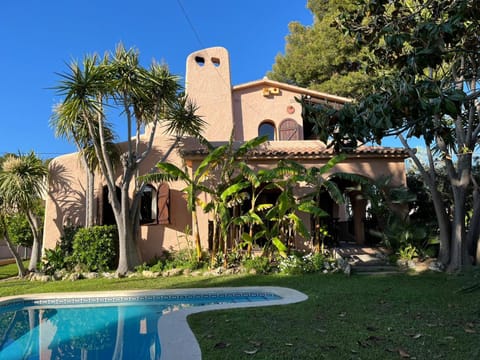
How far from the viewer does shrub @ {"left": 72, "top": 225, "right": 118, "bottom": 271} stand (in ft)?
42.1

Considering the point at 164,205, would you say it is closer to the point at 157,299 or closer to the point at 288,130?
the point at 157,299

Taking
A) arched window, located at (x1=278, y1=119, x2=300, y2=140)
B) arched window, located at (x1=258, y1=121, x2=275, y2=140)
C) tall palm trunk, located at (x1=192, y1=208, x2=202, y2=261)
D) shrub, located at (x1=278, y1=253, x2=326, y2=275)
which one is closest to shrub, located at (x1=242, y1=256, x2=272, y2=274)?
shrub, located at (x1=278, y1=253, x2=326, y2=275)

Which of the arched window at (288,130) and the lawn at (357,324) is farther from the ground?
the arched window at (288,130)

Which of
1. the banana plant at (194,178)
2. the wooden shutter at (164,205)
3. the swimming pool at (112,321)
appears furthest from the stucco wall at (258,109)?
the swimming pool at (112,321)

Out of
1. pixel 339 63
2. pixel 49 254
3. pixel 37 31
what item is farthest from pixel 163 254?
pixel 339 63

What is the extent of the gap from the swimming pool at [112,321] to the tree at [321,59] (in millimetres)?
16605

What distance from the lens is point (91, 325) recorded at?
24.8 ft

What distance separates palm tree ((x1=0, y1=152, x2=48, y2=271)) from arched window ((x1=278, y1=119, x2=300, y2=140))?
1227 centimetres

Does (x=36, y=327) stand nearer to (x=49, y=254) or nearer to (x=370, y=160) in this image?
(x=49, y=254)

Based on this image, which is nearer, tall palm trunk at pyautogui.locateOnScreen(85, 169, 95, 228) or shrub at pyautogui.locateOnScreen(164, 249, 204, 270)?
shrub at pyautogui.locateOnScreen(164, 249, 204, 270)

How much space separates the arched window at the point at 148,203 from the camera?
618 inches

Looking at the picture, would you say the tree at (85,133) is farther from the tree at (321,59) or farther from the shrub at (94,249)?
the tree at (321,59)

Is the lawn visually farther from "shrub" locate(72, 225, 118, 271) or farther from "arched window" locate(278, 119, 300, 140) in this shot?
"arched window" locate(278, 119, 300, 140)

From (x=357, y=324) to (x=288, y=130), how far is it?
1504cm
